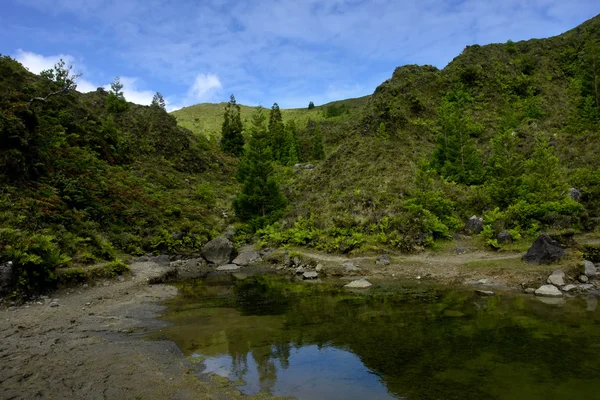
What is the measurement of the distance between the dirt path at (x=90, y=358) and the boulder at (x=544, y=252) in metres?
16.7

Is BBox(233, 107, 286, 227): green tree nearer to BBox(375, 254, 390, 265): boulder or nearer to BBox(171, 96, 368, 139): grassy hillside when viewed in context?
BBox(375, 254, 390, 265): boulder

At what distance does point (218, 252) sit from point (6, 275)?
15.5m

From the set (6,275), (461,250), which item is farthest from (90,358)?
(461,250)

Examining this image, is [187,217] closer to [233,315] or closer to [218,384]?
[233,315]

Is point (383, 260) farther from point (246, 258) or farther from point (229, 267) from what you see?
point (229, 267)

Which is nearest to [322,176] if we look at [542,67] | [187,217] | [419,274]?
[187,217]

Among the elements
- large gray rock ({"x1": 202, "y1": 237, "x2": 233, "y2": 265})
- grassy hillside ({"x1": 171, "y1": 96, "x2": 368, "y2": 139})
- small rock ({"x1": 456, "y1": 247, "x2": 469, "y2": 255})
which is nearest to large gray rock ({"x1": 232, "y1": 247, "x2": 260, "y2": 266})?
large gray rock ({"x1": 202, "y1": 237, "x2": 233, "y2": 265})

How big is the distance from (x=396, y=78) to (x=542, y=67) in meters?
23.7

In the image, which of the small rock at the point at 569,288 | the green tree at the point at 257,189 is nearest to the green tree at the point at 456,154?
the green tree at the point at 257,189

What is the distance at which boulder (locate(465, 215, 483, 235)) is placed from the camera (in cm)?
2594

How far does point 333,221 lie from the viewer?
30.4 meters

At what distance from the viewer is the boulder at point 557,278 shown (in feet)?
51.2

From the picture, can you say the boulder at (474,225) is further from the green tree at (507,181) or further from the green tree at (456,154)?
the green tree at (456,154)

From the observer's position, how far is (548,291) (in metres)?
14.9
